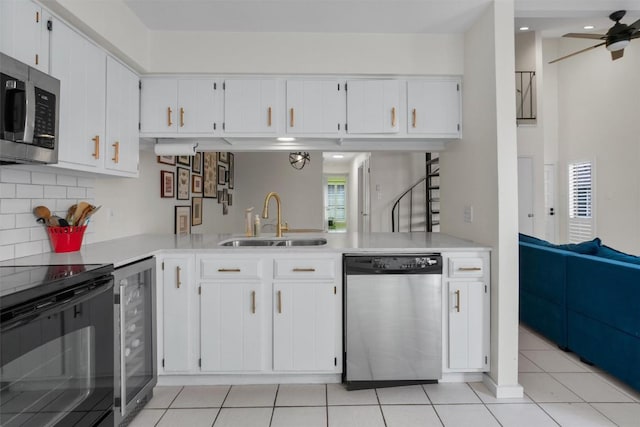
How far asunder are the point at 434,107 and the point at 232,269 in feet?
6.57

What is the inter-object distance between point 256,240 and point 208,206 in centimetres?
213

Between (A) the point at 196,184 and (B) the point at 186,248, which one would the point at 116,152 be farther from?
(A) the point at 196,184

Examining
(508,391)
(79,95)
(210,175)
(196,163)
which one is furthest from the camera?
(210,175)

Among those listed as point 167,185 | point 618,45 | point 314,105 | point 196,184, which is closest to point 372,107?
point 314,105

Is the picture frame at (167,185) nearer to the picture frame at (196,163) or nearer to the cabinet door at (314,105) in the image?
the picture frame at (196,163)

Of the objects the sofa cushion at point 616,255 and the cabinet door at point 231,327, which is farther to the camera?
the sofa cushion at point 616,255

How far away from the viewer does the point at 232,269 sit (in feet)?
7.96

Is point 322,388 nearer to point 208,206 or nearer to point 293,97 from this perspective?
point 293,97

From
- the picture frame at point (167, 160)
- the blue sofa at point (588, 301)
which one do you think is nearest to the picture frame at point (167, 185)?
the picture frame at point (167, 160)

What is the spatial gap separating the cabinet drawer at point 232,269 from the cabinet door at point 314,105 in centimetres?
111

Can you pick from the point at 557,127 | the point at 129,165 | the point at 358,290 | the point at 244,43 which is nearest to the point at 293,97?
the point at 244,43

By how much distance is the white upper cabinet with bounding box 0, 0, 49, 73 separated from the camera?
5.25ft

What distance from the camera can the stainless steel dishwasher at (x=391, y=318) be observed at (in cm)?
241

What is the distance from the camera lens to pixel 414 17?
2.65 metres
